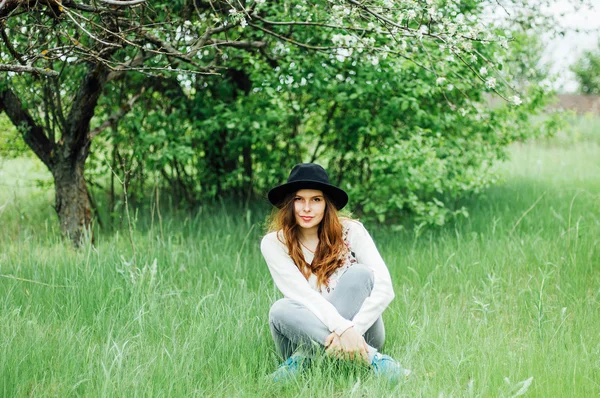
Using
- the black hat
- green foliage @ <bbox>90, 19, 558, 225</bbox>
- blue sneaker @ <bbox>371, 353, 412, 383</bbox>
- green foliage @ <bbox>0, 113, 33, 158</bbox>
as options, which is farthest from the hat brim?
green foliage @ <bbox>0, 113, 33, 158</bbox>

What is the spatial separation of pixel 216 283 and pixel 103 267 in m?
0.84

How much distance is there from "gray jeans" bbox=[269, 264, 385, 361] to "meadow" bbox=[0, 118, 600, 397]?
142mm

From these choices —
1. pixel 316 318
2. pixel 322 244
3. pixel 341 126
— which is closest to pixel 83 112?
pixel 341 126

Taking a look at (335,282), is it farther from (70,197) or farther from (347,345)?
(70,197)

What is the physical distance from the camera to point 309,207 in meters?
3.35

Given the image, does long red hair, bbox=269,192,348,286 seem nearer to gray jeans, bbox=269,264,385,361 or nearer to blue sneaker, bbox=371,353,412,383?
gray jeans, bbox=269,264,385,361

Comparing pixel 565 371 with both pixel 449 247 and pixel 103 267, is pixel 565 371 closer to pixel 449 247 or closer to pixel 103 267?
pixel 449 247

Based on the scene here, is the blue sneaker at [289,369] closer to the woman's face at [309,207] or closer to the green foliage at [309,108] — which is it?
the woman's face at [309,207]

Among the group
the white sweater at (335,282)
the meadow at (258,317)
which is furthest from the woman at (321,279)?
the meadow at (258,317)

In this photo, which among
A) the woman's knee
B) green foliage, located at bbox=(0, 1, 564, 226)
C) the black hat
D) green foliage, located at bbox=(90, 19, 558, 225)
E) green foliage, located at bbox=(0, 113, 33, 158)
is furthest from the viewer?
green foliage, located at bbox=(0, 113, 33, 158)

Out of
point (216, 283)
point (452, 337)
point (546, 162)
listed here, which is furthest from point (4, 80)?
point (546, 162)

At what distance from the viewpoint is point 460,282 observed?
14.9 feet

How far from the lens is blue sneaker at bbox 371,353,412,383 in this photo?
2988 mm

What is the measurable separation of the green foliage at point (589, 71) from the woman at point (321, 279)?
25880 millimetres
